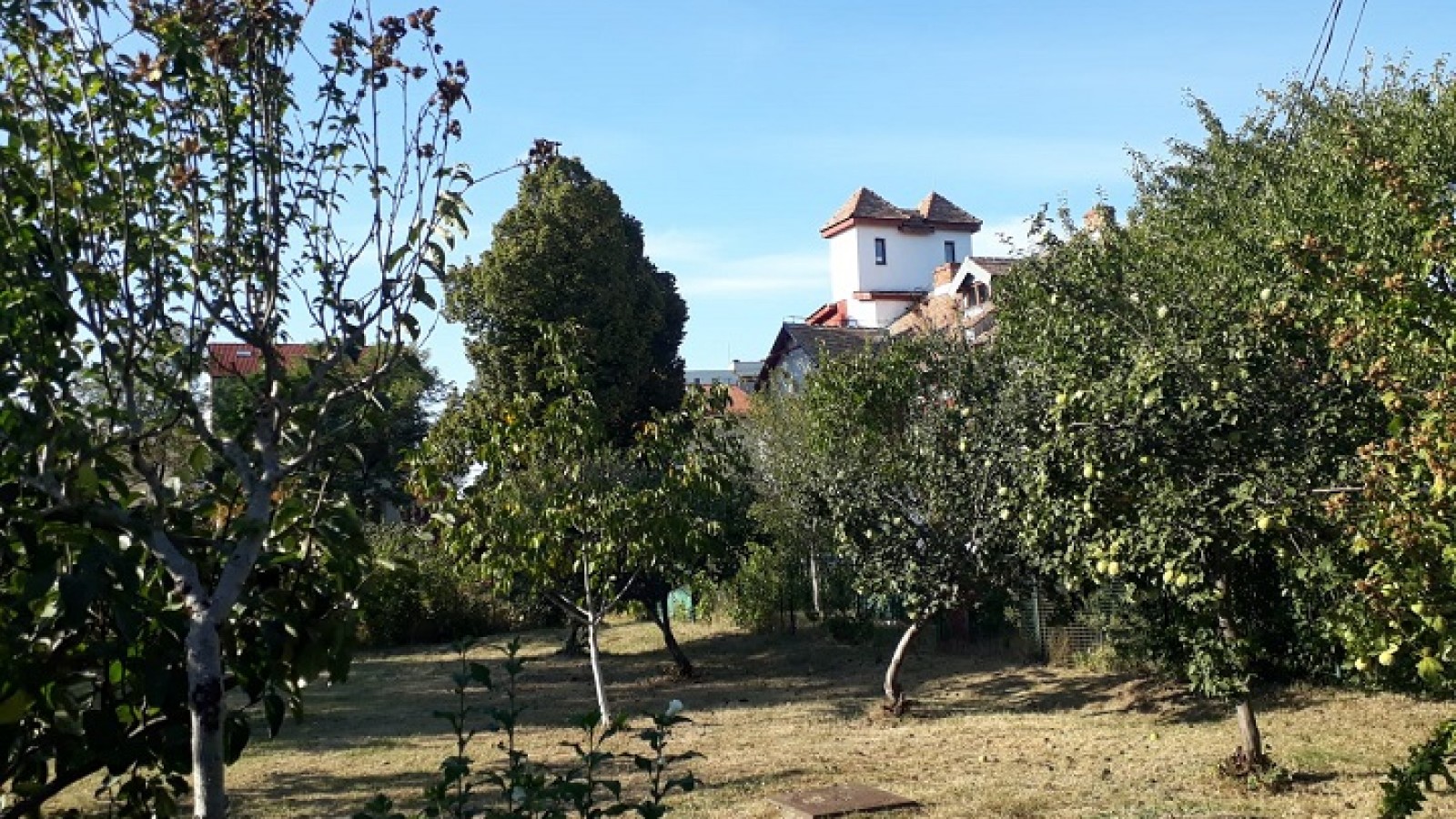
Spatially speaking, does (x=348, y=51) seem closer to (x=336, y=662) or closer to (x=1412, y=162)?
(x=336, y=662)

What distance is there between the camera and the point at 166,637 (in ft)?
12.1

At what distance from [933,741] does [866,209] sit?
47056 mm

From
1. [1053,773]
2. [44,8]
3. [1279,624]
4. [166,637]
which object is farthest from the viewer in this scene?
[1279,624]

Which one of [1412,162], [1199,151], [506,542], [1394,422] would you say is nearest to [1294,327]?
[1394,422]

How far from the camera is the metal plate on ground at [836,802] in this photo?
9367 mm

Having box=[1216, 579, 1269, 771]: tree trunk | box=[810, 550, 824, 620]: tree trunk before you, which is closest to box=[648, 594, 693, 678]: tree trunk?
box=[810, 550, 824, 620]: tree trunk

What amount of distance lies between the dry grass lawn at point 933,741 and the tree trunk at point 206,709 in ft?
21.9

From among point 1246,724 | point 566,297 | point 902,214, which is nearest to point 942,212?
point 902,214

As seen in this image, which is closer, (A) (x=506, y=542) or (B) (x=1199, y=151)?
(A) (x=506, y=542)

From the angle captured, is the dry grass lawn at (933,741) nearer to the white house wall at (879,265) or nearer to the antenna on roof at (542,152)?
the antenna on roof at (542,152)

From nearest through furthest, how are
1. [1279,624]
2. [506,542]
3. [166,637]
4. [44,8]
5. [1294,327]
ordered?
[166,637], [44,8], [1294,327], [1279,624], [506,542]

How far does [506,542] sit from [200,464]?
413 inches

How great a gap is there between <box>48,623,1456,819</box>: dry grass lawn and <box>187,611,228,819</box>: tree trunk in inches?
263

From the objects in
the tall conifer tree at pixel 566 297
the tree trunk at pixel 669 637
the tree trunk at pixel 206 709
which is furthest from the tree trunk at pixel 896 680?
the tree trunk at pixel 206 709
